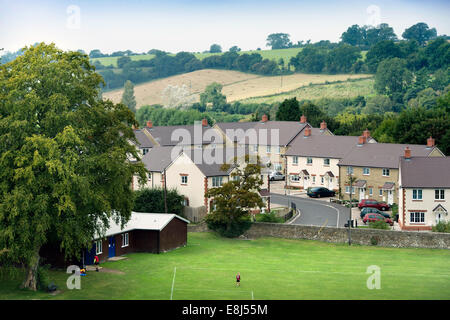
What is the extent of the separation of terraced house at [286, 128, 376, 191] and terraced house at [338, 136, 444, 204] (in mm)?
4500

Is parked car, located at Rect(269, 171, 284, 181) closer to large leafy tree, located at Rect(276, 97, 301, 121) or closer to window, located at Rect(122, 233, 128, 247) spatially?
large leafy tree, located at Rect(276, 97, 301, 121)

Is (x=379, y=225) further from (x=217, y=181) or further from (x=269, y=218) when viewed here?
(x=217, y=181)

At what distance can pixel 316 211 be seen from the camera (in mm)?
80562

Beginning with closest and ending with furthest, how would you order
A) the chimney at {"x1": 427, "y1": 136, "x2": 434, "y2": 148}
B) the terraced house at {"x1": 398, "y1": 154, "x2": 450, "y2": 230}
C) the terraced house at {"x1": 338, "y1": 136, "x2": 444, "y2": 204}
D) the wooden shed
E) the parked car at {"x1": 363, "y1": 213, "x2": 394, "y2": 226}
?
the wooden shed
the terraced house at {"x1": 398, "y1": 154, "x2": 450, "y2": 230}
the parked car at {"x1": 363, "y1": 213, "x2": 394, "y2": 226}
the terraced house at {"x1": 338, "y1": 136, "x2": 444, "y2": 204}
the chimney at {"x1": 427, "y1": 136, "x2": 434, "y2": 148}

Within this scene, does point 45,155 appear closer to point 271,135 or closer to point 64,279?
point 64,279

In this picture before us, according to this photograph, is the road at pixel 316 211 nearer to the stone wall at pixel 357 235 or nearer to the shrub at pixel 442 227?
the stone wall at pixel 357 235

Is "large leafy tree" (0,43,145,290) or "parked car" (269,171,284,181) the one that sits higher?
"large leafy tree" (0,43,145,290)

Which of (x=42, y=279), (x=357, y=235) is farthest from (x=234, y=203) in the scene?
(x=42, y=279)

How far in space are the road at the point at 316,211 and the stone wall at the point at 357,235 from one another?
4.26m

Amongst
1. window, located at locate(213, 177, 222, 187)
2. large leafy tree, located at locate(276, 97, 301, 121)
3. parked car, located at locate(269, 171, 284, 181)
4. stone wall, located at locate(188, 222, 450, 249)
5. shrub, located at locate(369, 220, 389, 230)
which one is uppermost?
large leafy tree, located at locate(276, 97, 301, 121)

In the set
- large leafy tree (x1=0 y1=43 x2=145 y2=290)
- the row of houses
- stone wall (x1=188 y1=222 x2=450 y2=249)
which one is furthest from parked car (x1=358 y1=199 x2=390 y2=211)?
large leafy tree (x1=0 y1=43 x2=145 y2=290)

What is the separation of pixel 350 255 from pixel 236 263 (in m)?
11.3

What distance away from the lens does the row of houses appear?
256 feet

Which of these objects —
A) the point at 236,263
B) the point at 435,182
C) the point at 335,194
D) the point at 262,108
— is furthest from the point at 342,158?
the point at 262,108
